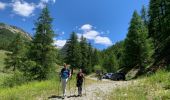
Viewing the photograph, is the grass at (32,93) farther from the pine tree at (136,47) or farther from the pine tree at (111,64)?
the pine tree at (111,64)

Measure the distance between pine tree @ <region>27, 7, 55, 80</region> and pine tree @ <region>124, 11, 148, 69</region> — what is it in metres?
23.0

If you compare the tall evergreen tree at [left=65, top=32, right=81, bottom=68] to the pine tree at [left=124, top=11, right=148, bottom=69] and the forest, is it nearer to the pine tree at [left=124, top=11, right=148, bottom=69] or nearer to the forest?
the forest

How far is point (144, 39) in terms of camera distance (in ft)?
229

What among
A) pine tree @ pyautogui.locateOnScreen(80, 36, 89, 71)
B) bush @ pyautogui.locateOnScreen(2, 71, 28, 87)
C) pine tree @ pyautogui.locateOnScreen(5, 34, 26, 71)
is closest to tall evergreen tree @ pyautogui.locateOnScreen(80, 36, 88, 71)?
pine tree @ pyautogui.locateOnScreen(80, 36, 89, 71)

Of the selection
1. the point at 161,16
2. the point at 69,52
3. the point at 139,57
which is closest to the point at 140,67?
the point at 139,57

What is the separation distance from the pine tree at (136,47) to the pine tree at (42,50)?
23.0 metres

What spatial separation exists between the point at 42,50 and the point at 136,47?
2532 cm

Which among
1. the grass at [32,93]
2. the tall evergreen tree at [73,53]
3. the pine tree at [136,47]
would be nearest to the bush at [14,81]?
the grass at [32,93]

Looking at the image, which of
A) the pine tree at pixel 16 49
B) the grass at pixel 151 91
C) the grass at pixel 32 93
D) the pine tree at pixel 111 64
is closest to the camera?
the grass at pixel 151 91

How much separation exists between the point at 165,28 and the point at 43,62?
29346 mm

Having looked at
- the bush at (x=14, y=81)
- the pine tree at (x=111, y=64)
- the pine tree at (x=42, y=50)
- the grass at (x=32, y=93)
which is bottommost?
the grass at (x=32, y=93)

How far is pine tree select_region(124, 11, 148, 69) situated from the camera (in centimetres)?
6769

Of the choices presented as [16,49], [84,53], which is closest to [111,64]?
[84,53]

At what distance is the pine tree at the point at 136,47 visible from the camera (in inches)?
→ 2665
